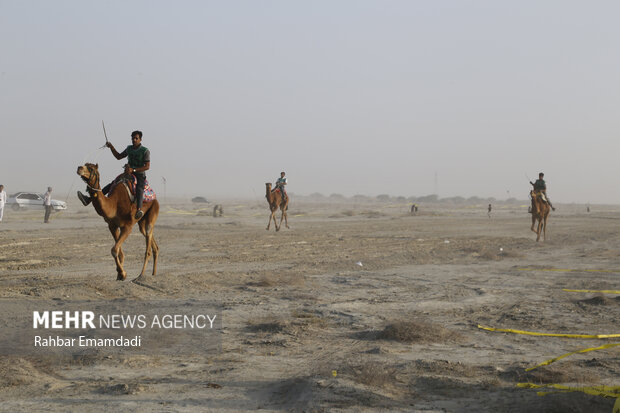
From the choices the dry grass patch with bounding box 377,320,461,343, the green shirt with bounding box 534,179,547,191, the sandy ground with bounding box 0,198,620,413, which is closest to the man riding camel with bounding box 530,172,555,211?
the green shirt with bounding box 534,179,547,191

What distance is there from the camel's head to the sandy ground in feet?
7.57

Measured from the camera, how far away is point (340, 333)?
931 cm

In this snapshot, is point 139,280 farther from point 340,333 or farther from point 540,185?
point 540,185

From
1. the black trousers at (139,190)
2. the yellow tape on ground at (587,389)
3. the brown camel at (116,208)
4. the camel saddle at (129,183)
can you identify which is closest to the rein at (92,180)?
the brown camel at (116,208)

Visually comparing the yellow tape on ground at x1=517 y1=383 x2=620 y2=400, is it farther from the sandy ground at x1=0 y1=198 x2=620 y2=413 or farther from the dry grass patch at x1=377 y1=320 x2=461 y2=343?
the dry grass patch at x1=377 y1=320 x2=461 y2=343

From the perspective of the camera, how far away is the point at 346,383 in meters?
6.47

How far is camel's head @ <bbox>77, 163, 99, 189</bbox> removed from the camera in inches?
386

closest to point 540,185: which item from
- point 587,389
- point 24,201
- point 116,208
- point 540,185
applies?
point 540,185

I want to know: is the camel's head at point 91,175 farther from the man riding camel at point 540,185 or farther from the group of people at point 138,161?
the man riding camel at point 540,185

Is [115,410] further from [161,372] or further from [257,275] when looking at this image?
[257,275]

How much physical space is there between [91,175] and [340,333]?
506cm

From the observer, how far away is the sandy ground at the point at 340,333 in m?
6.09

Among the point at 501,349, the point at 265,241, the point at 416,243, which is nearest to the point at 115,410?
the point at 501,349

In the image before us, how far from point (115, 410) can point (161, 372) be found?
142 centimetres
